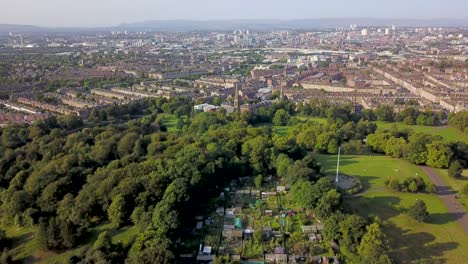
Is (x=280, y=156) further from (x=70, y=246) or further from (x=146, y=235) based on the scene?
(x=70, y=246)

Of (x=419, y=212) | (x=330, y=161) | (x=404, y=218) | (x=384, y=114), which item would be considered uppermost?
(x=384, y=114)

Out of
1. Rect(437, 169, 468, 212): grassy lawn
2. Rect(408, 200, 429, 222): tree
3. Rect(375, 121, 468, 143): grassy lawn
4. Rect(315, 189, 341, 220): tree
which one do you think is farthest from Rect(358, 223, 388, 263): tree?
Rect(375, 121, 468, 143): grassy lawn

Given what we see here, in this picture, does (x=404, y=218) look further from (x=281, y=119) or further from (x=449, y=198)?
(x=281, y=119)

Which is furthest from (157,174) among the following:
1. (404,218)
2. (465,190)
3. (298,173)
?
(465,190)

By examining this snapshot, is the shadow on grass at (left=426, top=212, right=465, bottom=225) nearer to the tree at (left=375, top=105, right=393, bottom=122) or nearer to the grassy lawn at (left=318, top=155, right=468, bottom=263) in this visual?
the grassy lawn at (left=318, top=155, right=468, bottom=263)

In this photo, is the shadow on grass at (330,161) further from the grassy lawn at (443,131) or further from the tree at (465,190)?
the grassy lawn at (443,131)

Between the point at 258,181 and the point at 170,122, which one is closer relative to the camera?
the point at 258,181
